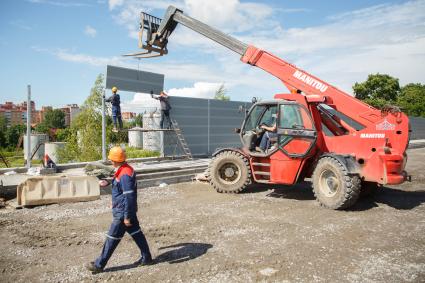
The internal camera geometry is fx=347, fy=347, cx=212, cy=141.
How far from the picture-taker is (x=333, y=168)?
756 centimetres

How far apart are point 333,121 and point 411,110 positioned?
2035 inches

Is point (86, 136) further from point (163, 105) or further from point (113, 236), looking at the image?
point (113, 236)

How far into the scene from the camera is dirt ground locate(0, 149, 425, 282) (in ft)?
14.8

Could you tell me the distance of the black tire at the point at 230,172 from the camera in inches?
361

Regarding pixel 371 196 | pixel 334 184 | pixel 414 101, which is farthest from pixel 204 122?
pixel 414 101

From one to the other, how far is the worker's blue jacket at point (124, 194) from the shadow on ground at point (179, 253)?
74cm

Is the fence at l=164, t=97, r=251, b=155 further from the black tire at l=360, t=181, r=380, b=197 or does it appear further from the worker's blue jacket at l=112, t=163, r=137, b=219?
the worker's blue jacket at l=112, t=163, r=137, b=219

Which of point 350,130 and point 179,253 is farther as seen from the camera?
point 350,130

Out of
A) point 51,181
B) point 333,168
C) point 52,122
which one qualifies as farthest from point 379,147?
point 52,122

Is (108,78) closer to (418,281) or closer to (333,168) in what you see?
(333,168)

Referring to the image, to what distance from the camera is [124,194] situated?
14.7ft

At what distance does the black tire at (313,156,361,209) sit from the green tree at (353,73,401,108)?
4384 cm

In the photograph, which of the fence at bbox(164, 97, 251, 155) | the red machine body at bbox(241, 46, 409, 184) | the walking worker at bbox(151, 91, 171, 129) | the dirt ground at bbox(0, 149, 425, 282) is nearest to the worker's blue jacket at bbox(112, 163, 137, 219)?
the dirt ground at bbox(0, 149, 425, 282)

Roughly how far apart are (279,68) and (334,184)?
361 centimetres
